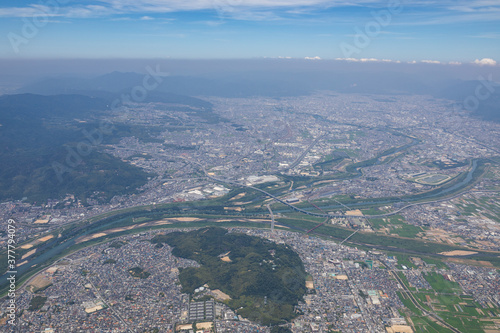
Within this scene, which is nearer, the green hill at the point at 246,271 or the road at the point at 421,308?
the road at the point at 421,308

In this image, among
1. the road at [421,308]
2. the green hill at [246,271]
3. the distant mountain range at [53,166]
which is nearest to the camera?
the road at [421,308]

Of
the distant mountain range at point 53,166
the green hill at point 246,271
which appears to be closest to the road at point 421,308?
the green hill at point 246,271

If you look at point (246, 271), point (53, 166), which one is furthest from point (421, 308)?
point (53, 166)

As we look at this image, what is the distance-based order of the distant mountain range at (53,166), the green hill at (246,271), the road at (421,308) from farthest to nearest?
the distant mountain range at (53,166)
the green hill at (246,271)
the road at (421,308)

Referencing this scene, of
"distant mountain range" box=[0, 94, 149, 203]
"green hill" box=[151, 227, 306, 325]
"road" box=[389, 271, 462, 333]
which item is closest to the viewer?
"road" box=[389, 271, 462, 333]

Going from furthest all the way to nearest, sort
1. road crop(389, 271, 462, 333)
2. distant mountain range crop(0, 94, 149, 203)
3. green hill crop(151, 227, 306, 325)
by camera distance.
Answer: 1. distant mountain range crop(0, 94, 149, 203)
2. green hill crop(151, 227, 306, 325)
3. road crop(389, 271, 462, 333)

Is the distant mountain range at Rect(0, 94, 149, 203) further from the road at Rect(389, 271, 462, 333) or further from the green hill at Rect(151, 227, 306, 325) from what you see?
the road at Rect(389, 271, 462, 333)

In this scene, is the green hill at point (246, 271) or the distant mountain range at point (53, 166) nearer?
the green hill at point (246, 271)

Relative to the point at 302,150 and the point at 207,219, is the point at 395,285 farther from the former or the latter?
the point at 302,150

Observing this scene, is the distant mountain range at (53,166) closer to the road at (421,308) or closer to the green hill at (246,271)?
the green hill at (246,271)

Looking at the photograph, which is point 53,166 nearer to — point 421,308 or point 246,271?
point 246,271

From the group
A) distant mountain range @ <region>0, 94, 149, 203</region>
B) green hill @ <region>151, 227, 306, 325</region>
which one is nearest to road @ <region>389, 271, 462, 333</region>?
green hill @ <region>151, 227, 306, 325</region>
